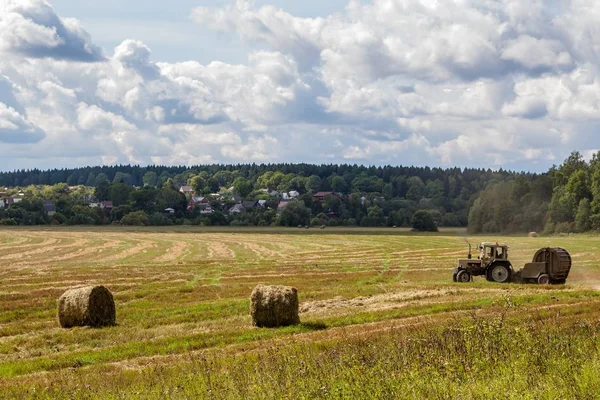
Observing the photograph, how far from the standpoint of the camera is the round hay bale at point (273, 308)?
22344mm

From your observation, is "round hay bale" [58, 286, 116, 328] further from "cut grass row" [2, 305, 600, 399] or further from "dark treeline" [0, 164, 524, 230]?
"dark treeline" [0, 164, 524, 230]

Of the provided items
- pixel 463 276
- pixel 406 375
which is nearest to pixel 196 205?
pixel 463 276

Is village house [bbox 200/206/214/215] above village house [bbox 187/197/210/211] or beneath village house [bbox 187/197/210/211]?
beneath

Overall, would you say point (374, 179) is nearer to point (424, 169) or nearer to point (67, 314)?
point (424, 169)

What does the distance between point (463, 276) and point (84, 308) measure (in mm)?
19629

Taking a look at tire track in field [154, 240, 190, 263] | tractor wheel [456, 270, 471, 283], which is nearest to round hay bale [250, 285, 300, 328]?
tractor wheel [456, 270, 471, 283]

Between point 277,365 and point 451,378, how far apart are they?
3.68 m

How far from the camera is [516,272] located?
35.7 m

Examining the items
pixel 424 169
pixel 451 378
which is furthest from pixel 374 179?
pixel 451 378

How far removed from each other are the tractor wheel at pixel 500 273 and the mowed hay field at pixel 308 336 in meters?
2.27

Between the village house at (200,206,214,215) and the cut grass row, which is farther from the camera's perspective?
the village house at (200,206,214,215)

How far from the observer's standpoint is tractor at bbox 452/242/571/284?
3416 cm

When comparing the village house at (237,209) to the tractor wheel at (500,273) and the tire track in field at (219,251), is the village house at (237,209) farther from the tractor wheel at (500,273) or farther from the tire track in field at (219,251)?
the tractor wheel at (500,273)

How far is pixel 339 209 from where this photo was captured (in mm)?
148750
